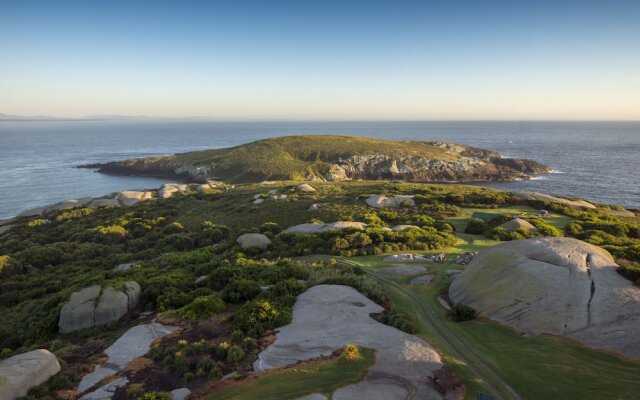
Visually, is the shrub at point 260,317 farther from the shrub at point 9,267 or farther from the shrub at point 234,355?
the shrub at point 9,267

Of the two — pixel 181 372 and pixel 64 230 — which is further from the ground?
pixel 181 372

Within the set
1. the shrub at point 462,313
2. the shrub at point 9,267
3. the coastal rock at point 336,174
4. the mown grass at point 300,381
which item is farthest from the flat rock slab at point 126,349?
the coastal rock at point 336,174

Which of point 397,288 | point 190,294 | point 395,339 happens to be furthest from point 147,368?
point 397,288

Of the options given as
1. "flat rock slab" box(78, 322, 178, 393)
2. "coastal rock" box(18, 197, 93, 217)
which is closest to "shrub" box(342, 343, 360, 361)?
"flat rock slab" box(78, 322, 178, 393)

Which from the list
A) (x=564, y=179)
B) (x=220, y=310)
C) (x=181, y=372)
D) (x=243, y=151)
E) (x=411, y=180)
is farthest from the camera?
(x=243, y=151)

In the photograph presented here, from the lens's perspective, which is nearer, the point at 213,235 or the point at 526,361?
the point at 526,361

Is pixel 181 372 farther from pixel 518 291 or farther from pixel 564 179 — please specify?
pixel 564 179

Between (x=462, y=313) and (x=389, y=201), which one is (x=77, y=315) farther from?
(x=389, y=201)
